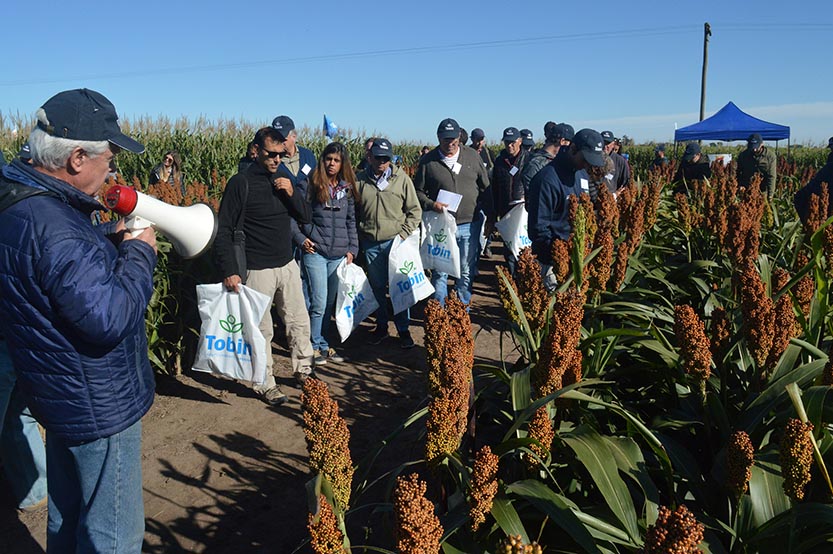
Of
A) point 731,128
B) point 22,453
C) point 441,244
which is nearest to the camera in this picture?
point 22,453

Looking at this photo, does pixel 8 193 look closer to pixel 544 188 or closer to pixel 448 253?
pixel 544 188

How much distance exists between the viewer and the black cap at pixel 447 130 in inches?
250

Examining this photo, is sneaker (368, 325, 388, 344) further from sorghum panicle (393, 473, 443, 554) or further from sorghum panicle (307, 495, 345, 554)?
sorghum panicle (393, 473, 443, 554)

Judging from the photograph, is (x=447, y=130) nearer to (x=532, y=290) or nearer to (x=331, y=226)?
(x=331, y=226)

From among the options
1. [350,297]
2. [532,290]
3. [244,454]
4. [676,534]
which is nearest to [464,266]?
[350,297]

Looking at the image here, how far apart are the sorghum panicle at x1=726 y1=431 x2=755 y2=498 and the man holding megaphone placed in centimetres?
355

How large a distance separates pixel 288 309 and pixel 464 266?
8.07 feet

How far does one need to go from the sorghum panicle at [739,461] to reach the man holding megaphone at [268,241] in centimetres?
355

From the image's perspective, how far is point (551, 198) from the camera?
15.2ft

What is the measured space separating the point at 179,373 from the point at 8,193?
3597 mm

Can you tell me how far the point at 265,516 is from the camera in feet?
11.0

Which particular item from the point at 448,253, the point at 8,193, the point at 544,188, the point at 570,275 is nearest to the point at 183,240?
the point at 8,193

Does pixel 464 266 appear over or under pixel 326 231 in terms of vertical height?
under

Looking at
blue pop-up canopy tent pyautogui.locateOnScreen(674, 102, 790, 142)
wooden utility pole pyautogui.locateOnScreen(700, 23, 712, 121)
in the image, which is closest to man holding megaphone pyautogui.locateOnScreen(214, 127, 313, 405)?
blue pop-up canopy tent pyautogui.locateOnScreen(674, 102, 790, 142)
